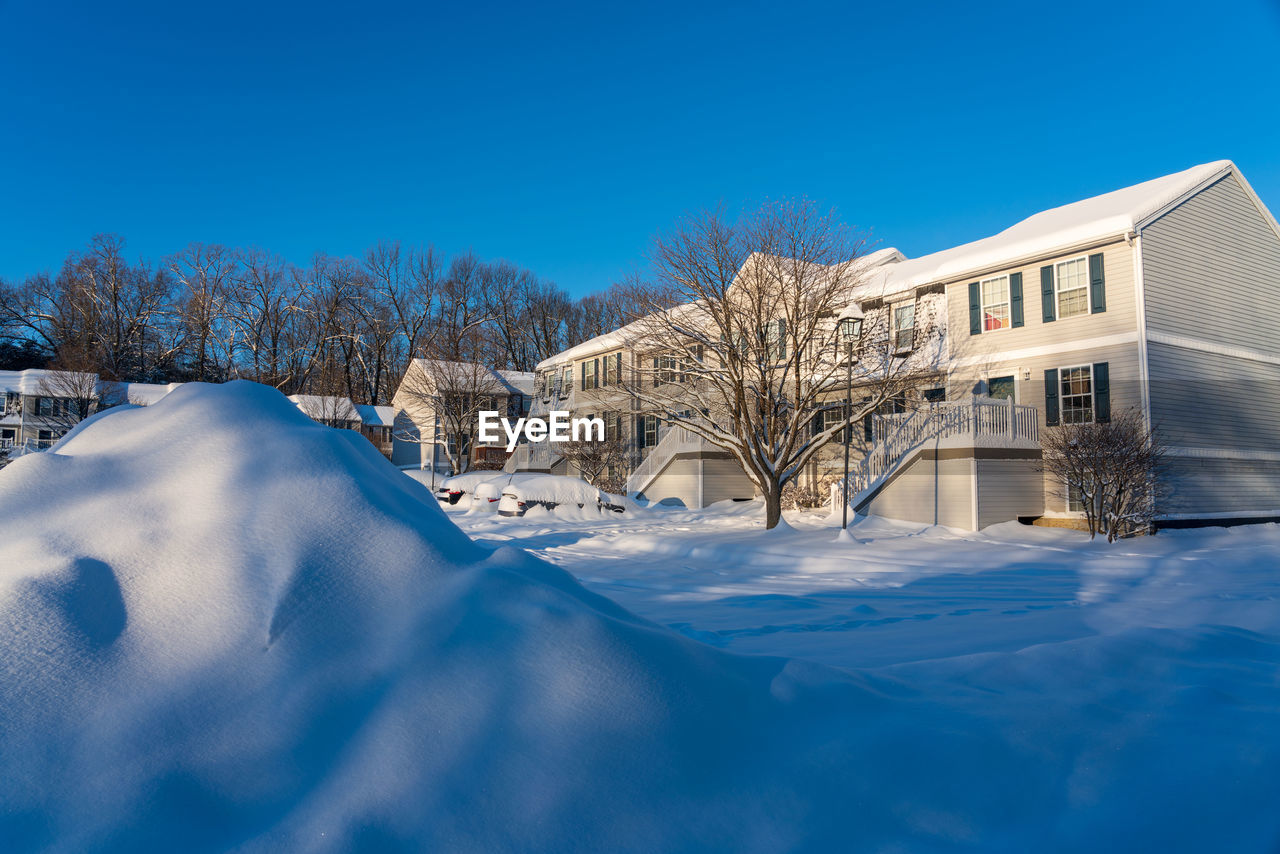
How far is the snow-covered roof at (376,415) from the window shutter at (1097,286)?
39442 mm

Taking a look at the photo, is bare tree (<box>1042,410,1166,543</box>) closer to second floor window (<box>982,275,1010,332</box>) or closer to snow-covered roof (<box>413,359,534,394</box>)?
second floor window (<box>982,275,1010,332</box>)

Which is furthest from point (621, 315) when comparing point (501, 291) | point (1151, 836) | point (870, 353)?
point (501, 291)

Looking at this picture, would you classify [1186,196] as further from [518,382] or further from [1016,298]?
[518,382]

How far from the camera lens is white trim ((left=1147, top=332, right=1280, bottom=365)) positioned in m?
17.7

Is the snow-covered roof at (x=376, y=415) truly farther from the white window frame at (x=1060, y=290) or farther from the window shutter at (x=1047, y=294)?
the white window frame at (x=1060, y=290)

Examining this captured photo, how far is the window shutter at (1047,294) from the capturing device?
1900cm

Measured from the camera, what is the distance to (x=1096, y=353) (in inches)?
715

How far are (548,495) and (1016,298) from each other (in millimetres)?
13879

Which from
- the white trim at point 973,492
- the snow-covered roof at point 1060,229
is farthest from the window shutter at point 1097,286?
the white trim at point 973,492

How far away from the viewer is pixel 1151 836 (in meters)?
2.77

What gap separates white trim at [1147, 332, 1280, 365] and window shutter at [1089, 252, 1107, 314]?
49.6 inches

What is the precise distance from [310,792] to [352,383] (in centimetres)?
5639

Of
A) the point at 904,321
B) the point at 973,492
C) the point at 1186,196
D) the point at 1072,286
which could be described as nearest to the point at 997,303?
the point at 1072,286

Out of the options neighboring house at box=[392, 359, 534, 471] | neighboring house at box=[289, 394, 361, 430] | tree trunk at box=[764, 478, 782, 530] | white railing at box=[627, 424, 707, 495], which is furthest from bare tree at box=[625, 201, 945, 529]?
neighboring house at box=[289, 394, 361, 430]
